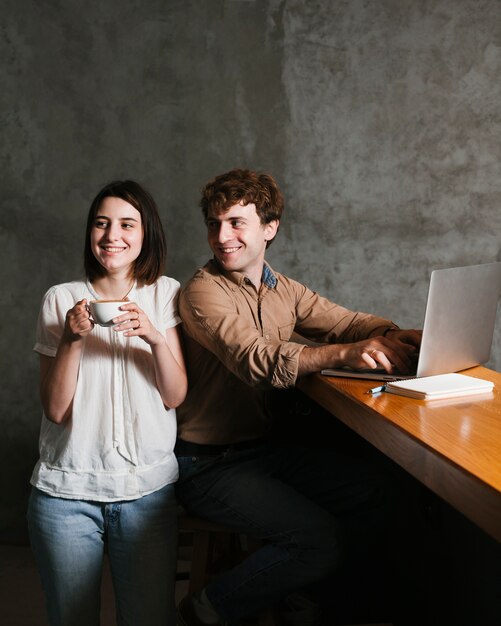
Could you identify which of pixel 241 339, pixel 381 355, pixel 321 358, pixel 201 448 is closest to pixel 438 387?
pixel 381 355

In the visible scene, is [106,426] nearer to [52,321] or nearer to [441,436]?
[52,321]

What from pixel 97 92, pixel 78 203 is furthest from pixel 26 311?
pixel 97 92

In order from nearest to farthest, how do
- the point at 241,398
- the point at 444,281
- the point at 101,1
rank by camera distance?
the point at 444,281, the point at 241,398, the point at 101,1

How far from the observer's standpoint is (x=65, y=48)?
3.23 meters

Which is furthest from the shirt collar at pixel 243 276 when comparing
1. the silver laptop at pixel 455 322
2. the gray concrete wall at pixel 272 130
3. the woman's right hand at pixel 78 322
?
the gray concrete wall at pixel 272 130

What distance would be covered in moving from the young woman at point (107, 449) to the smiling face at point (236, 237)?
0.87 feet

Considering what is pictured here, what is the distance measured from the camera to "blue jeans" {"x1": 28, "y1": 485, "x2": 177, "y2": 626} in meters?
1.74

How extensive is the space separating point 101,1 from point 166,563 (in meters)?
2.49

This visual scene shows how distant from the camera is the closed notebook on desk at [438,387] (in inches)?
62.3

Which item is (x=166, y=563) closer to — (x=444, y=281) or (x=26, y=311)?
(x=444, y=281)

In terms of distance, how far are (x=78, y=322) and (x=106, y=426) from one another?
0.90ft

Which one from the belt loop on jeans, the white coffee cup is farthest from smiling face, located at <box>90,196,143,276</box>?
the belt loop on jeans

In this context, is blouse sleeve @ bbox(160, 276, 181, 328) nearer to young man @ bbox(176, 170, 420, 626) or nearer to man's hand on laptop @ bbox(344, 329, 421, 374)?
young man @ bbox(176, 170, 420, 626)

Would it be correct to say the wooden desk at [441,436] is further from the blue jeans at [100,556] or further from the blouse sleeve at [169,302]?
the blue jeans at [100,556]
